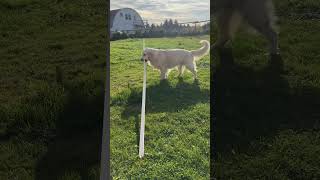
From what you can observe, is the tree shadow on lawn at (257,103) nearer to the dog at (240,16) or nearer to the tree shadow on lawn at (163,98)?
the dog at (240,16)

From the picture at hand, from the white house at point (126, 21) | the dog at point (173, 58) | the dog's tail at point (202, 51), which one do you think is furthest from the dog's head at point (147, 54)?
the dog's tail at point (202, 51)

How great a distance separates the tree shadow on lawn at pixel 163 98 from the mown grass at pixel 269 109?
1.84 feet

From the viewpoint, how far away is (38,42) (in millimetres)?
4855

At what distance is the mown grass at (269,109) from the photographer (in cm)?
359

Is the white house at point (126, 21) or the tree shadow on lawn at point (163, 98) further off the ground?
the white house at point (126, 21)

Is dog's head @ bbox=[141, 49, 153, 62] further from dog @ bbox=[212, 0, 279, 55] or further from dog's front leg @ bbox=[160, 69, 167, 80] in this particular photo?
dog @ bbox=[212, 0, 279, 55]

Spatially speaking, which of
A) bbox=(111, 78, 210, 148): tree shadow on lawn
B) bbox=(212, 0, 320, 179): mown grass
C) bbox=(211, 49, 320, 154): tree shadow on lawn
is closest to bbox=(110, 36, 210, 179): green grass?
bbox=(111, 78, 210, 148): tree shadow on lawn

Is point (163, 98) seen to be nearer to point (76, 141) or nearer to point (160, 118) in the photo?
point (160, 118)

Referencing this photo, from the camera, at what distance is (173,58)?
3.45 meters

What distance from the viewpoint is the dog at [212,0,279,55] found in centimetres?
350

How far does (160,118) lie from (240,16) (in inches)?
37.8

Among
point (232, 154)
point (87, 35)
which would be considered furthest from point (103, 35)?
point (232, 154)

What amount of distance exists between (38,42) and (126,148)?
2.05m

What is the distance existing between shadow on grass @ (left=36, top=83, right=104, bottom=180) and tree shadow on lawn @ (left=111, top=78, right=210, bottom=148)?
2.05ft
